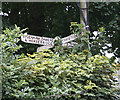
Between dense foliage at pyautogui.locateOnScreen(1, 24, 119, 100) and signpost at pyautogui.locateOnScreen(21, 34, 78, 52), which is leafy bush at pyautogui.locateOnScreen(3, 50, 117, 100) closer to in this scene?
dense foliage at pyautogui.locateOnScreen(1, 24, 119, 100)

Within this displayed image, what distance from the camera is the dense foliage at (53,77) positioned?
1832 millimetres

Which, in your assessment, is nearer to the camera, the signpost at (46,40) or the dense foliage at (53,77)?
the dense foliage at (53,77)

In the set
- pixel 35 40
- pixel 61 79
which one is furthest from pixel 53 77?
pixel 35 40

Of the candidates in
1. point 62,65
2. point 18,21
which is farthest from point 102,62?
point 18,21

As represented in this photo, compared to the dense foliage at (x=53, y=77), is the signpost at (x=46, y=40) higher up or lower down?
higher up

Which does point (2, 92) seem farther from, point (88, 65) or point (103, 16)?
point (103, 16)

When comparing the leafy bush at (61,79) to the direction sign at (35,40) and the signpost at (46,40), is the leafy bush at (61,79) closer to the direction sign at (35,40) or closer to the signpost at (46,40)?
the signpost at (46,40)

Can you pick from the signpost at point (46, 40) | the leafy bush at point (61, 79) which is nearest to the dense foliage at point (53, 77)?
the leafy bush at point (61, 79)

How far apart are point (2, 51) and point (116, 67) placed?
47.5 inches

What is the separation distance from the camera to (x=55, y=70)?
79.0 inches

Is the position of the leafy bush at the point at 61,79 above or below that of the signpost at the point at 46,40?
below

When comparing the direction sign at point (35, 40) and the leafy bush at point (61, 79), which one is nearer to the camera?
the leafy bush at point (61, 79)

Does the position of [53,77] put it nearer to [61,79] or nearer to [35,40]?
[61,79]

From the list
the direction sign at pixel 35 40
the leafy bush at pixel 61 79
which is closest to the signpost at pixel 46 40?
the direction sign at pixel 35 40
